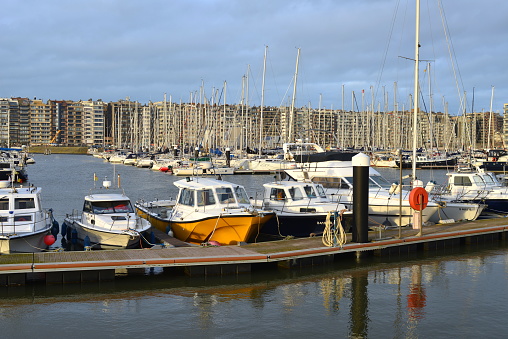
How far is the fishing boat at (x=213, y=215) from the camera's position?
76.2 feet

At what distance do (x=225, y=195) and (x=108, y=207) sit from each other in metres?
4.93

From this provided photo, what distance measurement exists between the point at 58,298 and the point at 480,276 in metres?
14.3

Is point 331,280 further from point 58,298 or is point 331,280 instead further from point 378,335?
point 58,298

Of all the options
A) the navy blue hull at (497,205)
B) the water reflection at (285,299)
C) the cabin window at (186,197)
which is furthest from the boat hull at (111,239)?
the navy blue hull at (497,205)

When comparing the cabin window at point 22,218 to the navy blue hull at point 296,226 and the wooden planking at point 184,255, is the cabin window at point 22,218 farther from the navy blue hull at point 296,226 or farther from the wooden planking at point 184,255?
the navy blue hull at point 296,226

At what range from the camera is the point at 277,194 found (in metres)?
27.0

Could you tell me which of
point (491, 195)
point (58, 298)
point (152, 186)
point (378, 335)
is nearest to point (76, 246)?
point (58, 298)

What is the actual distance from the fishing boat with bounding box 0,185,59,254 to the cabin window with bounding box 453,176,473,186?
22.5 m

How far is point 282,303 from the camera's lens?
59.2ft

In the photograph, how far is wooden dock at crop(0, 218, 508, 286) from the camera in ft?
61.2

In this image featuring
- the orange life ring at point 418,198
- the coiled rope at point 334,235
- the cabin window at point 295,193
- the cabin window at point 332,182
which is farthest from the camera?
the cabin window at point 332,182

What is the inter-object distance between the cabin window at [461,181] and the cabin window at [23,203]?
76.2ft

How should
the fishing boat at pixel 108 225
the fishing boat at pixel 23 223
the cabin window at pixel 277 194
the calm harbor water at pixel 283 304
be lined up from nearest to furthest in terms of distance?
the calm harbor water at pixel 283 304
the fishing boat at pixel 23 223
the fishing boat at pixel 108 225
the cabin window at pixel 277 194

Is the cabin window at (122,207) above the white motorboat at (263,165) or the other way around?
the other way around
